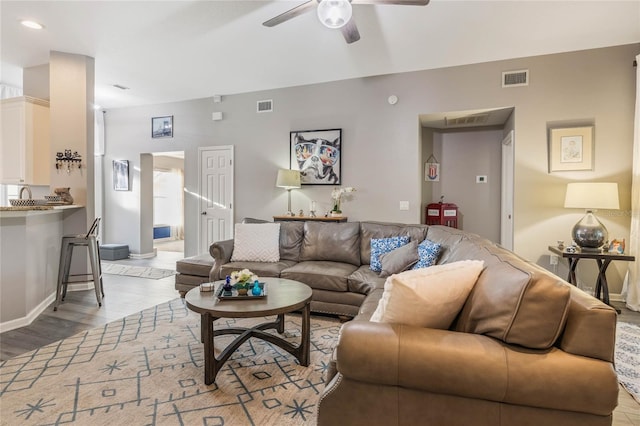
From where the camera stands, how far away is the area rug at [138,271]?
492cm

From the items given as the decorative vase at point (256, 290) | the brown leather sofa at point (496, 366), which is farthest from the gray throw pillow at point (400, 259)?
the brown leather sofa at point (496, 366)

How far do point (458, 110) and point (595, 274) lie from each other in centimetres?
253

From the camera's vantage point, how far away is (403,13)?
3055mm

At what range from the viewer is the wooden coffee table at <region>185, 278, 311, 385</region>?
2.00 m

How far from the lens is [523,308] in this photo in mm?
1133

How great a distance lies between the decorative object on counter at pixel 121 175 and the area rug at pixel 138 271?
1.71 meters

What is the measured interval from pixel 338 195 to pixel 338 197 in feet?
0.15

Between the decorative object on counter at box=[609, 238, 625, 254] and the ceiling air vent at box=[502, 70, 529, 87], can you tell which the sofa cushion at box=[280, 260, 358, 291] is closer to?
the decorative object on counter at box=[609, 238, 625, 254]

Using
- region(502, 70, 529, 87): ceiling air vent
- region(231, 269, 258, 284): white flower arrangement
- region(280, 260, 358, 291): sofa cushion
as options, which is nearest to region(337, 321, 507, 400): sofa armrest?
region(231, 269, 258, 284): white flower arrangement

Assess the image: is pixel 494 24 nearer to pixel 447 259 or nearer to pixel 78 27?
pixel 447 259

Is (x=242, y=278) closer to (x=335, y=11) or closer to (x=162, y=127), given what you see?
(x=335, y=11)

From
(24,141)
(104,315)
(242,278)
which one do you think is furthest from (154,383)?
(24,141)

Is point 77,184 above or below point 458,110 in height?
below

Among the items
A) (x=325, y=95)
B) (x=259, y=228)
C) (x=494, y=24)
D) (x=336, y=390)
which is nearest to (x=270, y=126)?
(x=325, y=95)
